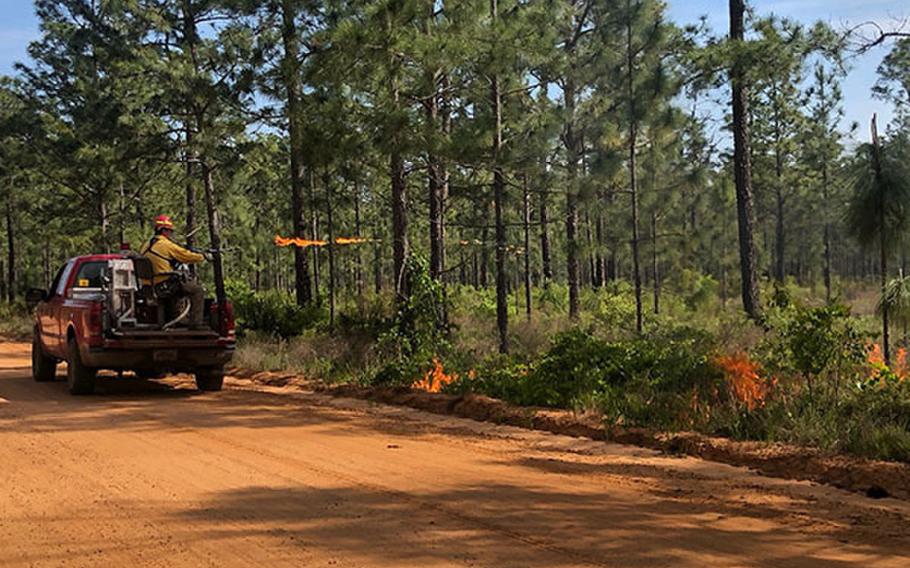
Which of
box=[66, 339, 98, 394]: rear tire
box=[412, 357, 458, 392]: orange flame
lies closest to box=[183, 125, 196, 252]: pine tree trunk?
box=[66, 339, 98, 394]: rear tire

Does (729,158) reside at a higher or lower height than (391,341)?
higher

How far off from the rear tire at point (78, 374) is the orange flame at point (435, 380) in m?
4.83

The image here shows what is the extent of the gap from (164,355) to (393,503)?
278 inches

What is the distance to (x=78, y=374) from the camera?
43.3 feet

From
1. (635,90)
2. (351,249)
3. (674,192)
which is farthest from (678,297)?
(351,249)

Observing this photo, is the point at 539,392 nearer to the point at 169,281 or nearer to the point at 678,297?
the point at 169,281

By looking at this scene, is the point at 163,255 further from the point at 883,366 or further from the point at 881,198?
the point at 881,198

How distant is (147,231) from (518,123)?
80.9ft

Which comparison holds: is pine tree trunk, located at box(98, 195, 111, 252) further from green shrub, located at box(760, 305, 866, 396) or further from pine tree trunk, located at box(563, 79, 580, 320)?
green shrub, located at box(760, 305, 866, 396)

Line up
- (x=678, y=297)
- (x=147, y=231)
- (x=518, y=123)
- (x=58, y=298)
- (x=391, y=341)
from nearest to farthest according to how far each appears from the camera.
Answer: (x=58, y=298)
(x=391, y=341)
(x=518, y=123)
(x=678, y=297)
(x=147, y=231)

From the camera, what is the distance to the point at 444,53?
14.5 meters

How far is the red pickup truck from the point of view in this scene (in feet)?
41.1

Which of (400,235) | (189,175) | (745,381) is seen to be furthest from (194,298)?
(189,175)

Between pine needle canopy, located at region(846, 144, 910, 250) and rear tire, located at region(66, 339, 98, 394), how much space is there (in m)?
11.3
